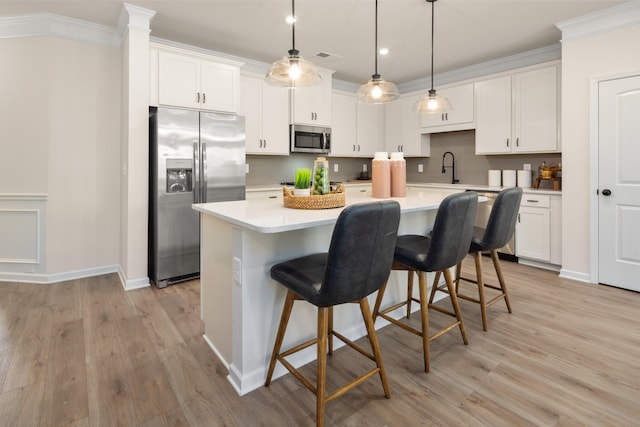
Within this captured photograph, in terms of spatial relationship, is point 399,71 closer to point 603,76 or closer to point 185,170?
point 603,76

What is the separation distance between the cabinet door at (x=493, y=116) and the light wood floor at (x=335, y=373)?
231cm

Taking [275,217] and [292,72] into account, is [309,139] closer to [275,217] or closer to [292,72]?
[292,72]

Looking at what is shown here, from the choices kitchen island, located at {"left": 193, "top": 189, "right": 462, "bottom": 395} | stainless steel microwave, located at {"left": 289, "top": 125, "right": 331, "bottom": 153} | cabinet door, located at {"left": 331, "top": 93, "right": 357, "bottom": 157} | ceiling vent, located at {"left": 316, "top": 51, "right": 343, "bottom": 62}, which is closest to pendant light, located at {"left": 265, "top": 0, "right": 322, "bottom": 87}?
kitchen island, located at {"left": 193, "top": 189, "right": 462, "bottom": 395}

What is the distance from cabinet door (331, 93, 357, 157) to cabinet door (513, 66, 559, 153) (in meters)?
2.28

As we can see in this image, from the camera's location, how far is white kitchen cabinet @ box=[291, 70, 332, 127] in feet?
15.7

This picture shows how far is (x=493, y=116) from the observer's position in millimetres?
4520

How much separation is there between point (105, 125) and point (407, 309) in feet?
11.7

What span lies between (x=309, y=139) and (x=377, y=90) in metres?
2.30

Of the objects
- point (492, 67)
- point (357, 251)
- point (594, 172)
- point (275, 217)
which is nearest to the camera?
point (357, 251)

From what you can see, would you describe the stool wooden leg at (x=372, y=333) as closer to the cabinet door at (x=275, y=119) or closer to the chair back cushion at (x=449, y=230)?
the chair back cushion at (x=449, y=230)

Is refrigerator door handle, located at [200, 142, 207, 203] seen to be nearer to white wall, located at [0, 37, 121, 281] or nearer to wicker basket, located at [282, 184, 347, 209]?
white wall, located at [0, 37, 121, 281]

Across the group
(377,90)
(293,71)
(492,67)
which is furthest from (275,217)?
(492,67)

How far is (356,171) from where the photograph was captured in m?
6.15

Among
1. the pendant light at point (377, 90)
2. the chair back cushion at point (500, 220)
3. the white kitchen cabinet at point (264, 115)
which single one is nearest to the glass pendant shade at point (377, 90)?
the pendant light at point (377, 90)
